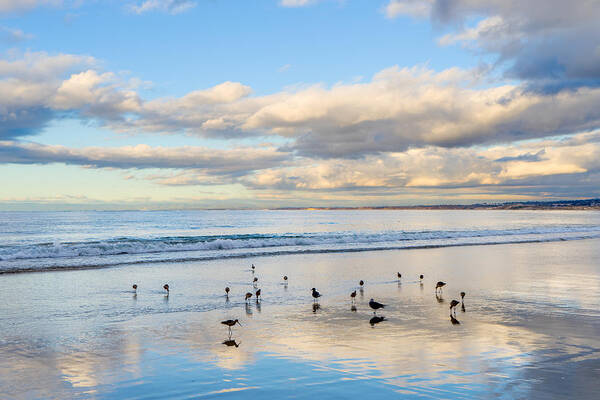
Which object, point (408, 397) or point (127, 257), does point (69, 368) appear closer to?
point (408, 397)

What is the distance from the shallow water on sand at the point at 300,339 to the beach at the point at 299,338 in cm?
4

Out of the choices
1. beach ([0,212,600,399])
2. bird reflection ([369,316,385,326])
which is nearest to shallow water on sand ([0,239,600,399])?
beach ([0,212,600,399])

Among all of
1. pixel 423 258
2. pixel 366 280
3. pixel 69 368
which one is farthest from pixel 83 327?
pixel 423 258

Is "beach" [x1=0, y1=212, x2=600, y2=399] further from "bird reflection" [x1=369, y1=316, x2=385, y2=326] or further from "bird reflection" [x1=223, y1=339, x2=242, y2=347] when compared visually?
"bird reflection" [x1=369, y1=316, x2=385, y2=326]

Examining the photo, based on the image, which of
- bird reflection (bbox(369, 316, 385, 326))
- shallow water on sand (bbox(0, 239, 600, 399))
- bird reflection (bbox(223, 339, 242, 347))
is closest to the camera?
shallow water on sand (bbox(0, 239, 600, 399))

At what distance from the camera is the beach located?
7410mm

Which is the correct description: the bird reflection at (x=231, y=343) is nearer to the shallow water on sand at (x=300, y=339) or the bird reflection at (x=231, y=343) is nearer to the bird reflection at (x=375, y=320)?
the shallow water on sand at (x=300, y=339)

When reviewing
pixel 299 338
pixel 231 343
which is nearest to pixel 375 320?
pixel 299 338

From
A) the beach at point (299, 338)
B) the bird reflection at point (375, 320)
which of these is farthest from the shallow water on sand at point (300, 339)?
the bird reflection at point (375, 320)

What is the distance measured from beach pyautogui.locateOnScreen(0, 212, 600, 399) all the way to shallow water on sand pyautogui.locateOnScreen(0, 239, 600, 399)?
0.13 feet

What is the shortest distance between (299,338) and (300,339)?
0.09 m

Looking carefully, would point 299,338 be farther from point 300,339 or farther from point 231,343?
point 231,343

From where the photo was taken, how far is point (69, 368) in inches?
333

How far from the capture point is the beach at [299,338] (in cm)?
741
